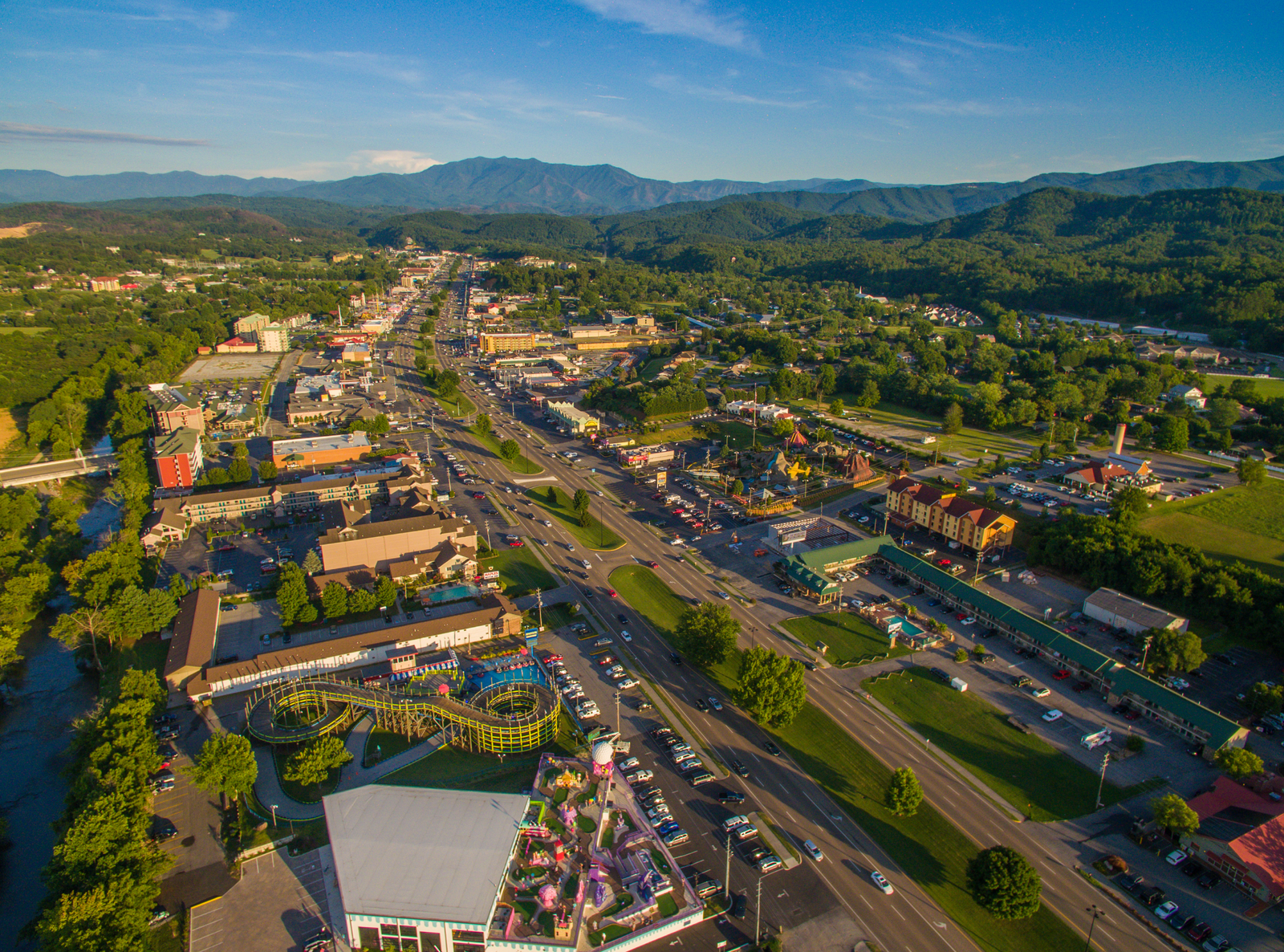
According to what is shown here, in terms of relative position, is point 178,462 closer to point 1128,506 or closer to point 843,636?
point 843,636

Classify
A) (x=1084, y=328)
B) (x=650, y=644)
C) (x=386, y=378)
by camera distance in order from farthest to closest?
(x=1084, y=328) → (x=386, y=378) → (x=650, y=644)

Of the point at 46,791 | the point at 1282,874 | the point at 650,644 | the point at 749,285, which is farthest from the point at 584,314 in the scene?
the point at 1282,874

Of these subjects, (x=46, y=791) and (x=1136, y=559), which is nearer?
(x=46, y=791)

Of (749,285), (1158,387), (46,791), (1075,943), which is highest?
(749,285)

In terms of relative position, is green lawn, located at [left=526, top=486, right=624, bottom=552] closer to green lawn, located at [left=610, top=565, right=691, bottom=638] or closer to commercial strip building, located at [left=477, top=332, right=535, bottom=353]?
green lawn, located at [left=610, top=565, right=691, bottom=638]

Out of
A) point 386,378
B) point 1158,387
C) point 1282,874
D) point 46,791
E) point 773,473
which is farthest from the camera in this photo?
point 386,378

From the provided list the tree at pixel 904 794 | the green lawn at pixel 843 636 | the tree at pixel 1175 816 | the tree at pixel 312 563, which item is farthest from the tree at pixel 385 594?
the tree at pixel 1175 816

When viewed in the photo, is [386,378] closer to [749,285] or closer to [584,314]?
[584,314]
